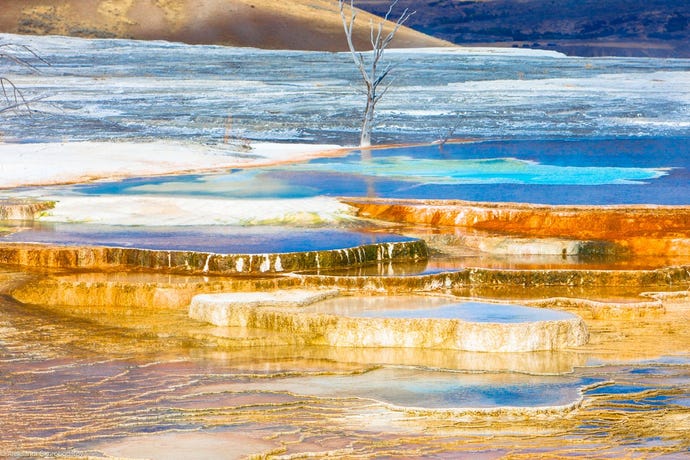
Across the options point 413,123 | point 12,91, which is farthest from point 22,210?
point 12,91

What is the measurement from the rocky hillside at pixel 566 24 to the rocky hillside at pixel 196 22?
22.0 metres

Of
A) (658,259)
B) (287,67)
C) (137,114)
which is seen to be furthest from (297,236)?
(287,67)

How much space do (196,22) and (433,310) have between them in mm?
78753

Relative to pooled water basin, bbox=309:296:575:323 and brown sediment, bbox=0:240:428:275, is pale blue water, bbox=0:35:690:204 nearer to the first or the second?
brown sediment, bbox=0:240:428:275

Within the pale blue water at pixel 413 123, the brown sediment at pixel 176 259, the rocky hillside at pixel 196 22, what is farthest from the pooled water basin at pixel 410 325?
the rocky hillside at pixel 196 22

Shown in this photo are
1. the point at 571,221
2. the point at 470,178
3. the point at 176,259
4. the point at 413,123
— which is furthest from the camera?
the point at 413,123

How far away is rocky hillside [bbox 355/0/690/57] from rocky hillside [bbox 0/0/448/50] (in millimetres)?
22028

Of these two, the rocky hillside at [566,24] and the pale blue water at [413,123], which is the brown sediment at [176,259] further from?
the rocky hillside at [566,24]

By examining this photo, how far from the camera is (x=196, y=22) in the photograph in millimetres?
83938

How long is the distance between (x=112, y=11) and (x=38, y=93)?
183 feet

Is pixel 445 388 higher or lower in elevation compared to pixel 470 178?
lower

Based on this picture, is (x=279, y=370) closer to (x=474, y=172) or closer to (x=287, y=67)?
(x=474, y=172)

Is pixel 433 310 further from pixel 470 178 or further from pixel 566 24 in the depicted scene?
pixel 566 24

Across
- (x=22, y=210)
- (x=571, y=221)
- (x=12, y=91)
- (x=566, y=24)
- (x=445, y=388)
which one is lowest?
(x=445, y=388)
